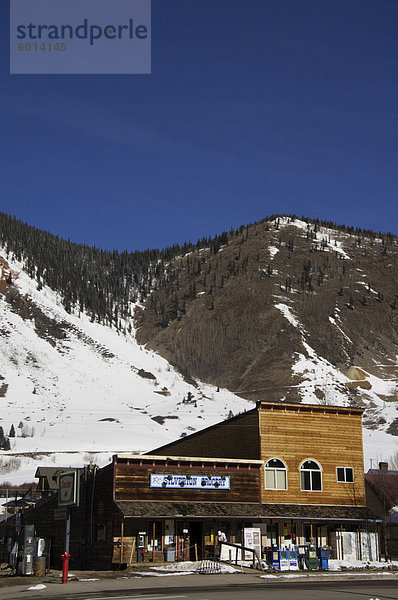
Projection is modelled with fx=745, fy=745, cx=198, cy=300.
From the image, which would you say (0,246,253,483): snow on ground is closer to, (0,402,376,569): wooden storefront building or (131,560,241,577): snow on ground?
(0,402,376,569): wooden storefront building

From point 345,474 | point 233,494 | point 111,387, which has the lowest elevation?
point 233,494

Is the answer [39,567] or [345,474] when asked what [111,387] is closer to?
[345,474]

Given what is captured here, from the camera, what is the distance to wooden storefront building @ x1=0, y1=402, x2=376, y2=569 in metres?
41.7

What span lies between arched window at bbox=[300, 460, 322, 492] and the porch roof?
1.22m

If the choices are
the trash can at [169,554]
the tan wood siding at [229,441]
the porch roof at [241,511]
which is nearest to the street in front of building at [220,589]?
the porch roof at [241,511]

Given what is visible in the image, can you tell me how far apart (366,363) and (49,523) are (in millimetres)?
157499

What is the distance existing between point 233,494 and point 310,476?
5.61 meters

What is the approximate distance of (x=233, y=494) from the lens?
4488cm

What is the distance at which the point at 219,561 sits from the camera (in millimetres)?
39969

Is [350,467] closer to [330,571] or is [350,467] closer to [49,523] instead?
[330,571]

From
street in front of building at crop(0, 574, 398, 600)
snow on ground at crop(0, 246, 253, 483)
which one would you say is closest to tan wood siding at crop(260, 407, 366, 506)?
street in front of building at crop(0, 574, 398, 600)

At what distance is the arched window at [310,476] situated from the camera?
47.2 meters

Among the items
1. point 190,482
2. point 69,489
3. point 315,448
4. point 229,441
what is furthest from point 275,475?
point 69,489

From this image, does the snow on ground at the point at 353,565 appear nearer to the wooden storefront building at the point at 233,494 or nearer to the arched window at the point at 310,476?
the wooden storefront building at the point at 233,494
